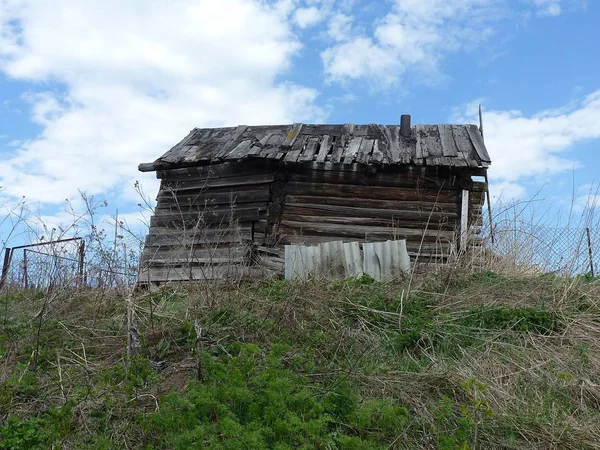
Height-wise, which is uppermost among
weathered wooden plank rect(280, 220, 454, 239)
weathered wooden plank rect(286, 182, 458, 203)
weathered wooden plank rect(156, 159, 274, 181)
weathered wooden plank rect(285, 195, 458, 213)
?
weathered wooden plank rect(156, 159, 274, 181)

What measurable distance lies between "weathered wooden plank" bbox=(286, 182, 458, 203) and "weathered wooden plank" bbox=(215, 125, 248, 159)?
144 centimetres

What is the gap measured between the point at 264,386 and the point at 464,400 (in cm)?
171

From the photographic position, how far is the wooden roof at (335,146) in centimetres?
1108

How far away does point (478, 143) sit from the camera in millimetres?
11664

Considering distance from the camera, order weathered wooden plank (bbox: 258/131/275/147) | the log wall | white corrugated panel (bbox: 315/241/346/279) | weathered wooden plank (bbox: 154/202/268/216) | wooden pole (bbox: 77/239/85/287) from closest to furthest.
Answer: wooden pole (bbox: 77/239/85/287), white corrugated panel (bbox: 315/241/346/279), the log wall, weathered wooden plank (bbox: 154/202/268/216), weathered wooden plank (bbox: 258/131/275/147)

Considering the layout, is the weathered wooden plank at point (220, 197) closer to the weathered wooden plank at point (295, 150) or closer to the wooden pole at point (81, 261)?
the weathered wooden plank at point (295, 150)

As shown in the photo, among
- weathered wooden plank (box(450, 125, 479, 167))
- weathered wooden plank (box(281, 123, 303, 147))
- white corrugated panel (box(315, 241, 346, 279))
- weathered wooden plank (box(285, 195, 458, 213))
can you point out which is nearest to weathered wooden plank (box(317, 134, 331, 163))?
weathered wooden plank (box(281, 123, 303, 147))

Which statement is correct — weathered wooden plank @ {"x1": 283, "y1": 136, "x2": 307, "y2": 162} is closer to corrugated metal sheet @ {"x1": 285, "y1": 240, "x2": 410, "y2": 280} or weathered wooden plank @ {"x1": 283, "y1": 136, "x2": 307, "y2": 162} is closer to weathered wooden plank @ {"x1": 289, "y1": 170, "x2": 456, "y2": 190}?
weathered wooden plank @ {"x1": 289, "y1": 170, "x2": 456, "y2": 190}

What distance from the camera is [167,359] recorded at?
5547 mm

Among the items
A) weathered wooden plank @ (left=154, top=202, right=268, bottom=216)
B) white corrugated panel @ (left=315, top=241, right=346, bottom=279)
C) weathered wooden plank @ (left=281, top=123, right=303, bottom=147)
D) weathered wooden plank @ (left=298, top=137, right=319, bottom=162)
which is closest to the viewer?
white corrugated panel @ (left=315, top=241, right=346, bottom=279)

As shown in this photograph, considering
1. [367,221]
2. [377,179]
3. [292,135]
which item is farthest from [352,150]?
[292,135]

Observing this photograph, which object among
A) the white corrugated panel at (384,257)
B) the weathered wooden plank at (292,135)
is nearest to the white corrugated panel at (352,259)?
the white corrugated panel at (384,257)

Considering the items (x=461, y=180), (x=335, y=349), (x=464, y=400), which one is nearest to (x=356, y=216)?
(x=461, y=180)

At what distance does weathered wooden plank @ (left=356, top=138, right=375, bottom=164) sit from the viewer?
35.9 ft
